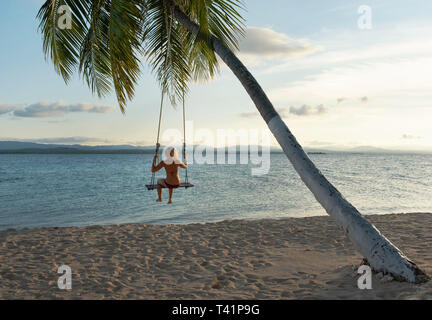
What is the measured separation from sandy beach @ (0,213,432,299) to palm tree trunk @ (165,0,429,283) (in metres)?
0.18

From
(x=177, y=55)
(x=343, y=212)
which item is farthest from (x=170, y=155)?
(x=343, y=212)

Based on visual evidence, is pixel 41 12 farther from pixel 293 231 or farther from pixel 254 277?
pixel 293 231

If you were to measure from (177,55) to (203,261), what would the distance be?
4.37 metres

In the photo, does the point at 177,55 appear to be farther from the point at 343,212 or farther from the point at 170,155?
the point at 343,212

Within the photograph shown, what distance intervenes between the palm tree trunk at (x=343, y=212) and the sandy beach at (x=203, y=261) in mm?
176

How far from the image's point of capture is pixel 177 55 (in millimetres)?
7551

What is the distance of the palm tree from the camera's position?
4.07 meters

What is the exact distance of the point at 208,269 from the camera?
5.82m

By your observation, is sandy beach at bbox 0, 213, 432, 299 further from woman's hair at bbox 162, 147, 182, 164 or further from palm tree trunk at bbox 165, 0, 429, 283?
woman's hair at bbox 162, 147, 182, 164

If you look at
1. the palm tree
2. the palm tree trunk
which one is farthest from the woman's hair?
A: the palm tree trunk

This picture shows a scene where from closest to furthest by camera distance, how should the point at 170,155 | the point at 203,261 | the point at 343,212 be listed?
1. the point at 343,212
2. the point at 203,261
3. the point at 170,155

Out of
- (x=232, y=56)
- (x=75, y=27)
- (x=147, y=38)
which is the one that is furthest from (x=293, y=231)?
(x=75, y=27)
